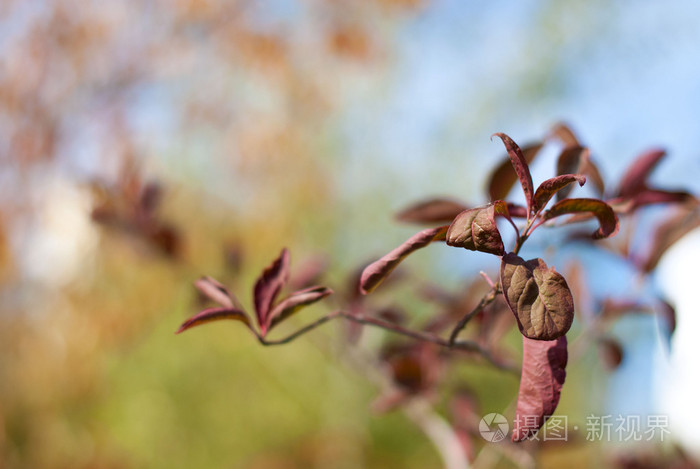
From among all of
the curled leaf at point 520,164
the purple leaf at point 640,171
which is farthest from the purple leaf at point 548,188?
the purple leaf at point 640,171

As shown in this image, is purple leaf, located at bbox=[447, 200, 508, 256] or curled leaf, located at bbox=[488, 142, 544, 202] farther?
curled leaf, located at bbox=[488, 142, 544, 202]

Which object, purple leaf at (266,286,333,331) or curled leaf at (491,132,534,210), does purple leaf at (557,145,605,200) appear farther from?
purple leaf at (266,286,333,331)

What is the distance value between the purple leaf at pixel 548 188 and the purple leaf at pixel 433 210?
0.11 meters

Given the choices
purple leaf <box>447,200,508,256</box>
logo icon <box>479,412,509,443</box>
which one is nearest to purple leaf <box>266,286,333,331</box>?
purple leaf <box>447,200,508,256</box>

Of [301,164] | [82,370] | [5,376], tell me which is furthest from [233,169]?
[5,376]

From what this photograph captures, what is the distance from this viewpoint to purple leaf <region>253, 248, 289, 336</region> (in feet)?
1.32

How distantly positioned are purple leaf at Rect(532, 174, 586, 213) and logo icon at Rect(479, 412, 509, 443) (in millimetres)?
271

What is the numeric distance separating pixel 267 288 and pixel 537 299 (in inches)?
7.7

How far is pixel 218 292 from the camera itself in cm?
41

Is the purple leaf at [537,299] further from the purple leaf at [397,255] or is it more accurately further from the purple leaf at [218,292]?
the purple leaf at [218,292]

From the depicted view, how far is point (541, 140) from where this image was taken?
1.55 ft

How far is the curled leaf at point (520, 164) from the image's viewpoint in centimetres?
31

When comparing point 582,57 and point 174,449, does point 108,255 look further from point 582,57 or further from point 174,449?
point 582,57

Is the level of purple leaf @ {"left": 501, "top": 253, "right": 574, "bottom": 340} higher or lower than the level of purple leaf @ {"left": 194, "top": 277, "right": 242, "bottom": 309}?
higher
